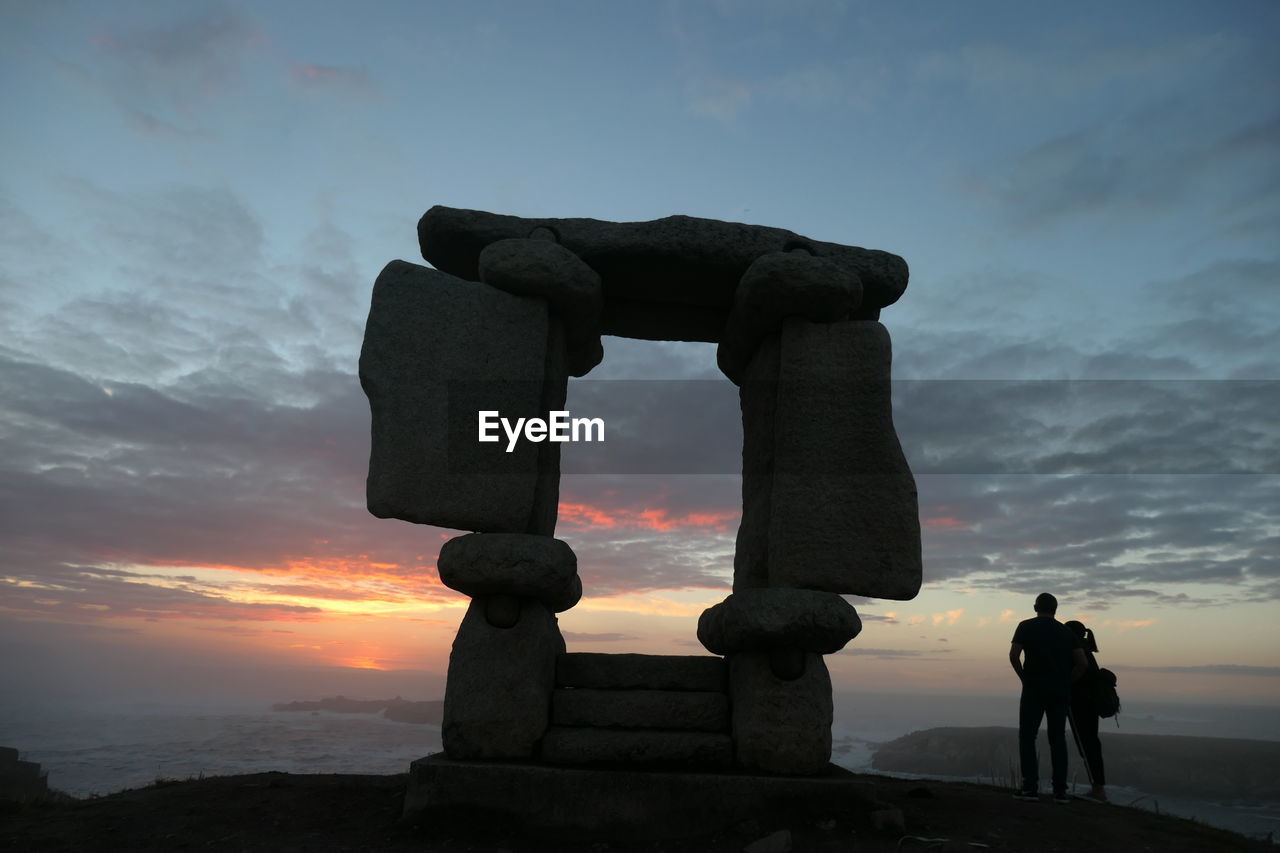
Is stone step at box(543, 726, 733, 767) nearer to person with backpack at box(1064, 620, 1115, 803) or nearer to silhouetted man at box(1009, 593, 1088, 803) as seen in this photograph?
silhouetted man at box(1009, 593, 1088, 803)

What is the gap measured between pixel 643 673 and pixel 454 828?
1.44 metres

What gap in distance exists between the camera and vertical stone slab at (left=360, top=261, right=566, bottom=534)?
4.64 m

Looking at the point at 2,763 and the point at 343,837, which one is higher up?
the point at 343,837

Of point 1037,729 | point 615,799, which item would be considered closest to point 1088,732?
point 1037,729

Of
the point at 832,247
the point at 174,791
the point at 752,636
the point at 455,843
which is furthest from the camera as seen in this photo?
the point at 832,247

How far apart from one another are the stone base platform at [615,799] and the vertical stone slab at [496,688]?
23cm

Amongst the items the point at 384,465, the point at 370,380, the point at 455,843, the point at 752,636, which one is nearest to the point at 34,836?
the point at 455,843

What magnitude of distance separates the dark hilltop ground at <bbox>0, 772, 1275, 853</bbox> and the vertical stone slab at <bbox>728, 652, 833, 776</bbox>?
0.33 meters

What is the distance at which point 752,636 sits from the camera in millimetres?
4328

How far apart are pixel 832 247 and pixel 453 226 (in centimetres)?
259

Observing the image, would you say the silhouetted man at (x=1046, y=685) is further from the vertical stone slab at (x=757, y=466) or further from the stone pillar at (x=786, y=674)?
the vertical stone slab at (x=757, y=466)

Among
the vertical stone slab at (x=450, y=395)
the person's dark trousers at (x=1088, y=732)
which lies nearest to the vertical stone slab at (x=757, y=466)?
the vertical stone slab at (x=450, y=395)

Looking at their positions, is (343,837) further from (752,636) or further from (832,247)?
(832,247)

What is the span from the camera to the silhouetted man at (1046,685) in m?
5.25
